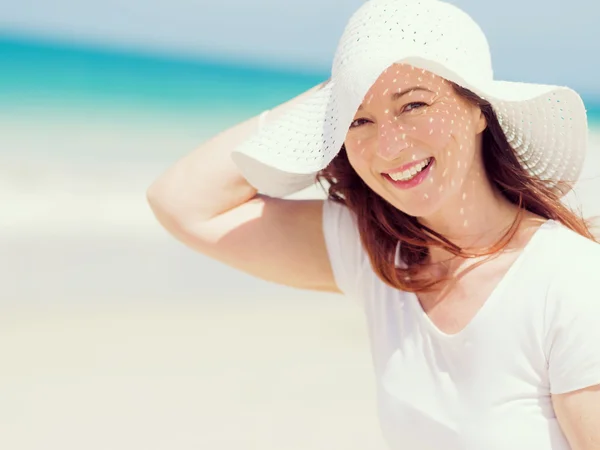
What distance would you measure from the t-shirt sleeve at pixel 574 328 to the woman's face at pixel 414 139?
0.86 feet

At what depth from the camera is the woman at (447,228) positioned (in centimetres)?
123

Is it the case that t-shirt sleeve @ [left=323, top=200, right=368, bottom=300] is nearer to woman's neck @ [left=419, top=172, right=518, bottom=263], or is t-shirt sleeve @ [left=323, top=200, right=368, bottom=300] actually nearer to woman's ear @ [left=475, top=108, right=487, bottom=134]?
woman's neck @ [left=419, top=172, right=518, bottom=263]

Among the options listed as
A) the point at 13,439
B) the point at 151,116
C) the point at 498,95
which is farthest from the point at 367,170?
the point at 151,116

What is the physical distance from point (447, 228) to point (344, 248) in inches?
9.2

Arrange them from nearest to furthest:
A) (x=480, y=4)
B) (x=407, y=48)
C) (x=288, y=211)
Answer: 1. (x=407, y=48)
2. (x=288, y=211)
3. (x=480, y=4)

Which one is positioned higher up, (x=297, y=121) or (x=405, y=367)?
(x=297, y=121)

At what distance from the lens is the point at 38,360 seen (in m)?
3.50

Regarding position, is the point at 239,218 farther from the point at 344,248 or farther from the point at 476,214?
the point at 476,214

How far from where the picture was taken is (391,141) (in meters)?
1.31

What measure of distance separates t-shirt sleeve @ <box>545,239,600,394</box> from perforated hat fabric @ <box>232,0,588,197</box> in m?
0.30

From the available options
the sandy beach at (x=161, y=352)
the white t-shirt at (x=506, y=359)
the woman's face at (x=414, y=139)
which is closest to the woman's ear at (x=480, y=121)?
the woman's face at (x=414, y=139)

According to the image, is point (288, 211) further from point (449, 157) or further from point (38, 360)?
point (38, 360)

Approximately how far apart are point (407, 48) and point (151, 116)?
355 inches

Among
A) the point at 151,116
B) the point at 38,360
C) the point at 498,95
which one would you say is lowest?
the point at 38,360
